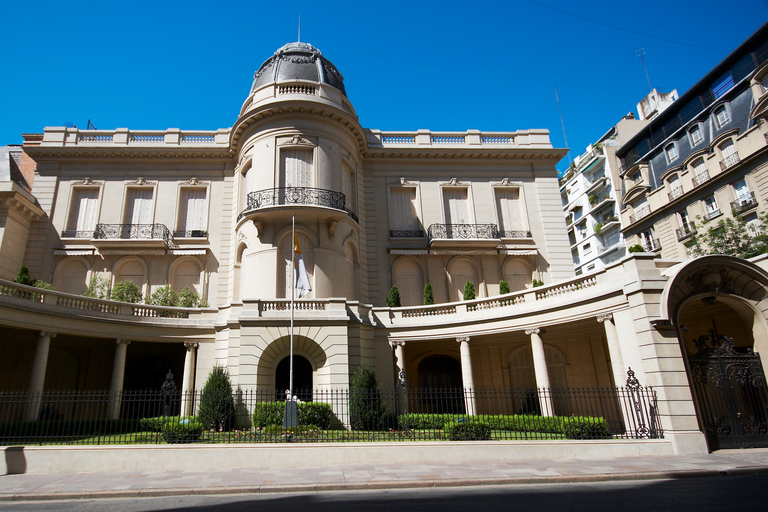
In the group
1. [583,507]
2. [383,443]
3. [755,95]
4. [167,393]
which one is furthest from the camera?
[755,95]

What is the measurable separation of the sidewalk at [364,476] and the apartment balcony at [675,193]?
27986 millimetres

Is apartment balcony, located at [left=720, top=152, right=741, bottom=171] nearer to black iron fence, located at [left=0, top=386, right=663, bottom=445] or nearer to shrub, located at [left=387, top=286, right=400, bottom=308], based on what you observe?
black iron fence, located at [left=0, top=386, right=663, bottom=445]

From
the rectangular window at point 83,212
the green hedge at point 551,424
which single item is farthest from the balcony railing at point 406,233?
the rectangular window at point 83,212

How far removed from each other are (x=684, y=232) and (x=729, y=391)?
24283 millimetres

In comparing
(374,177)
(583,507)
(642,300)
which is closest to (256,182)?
(374,177)

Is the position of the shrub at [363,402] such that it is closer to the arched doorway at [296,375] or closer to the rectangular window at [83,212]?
the arched doorway at [296,375]

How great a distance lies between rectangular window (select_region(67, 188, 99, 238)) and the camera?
91.4 ft

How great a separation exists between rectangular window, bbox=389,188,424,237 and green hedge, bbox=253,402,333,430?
1374 cm

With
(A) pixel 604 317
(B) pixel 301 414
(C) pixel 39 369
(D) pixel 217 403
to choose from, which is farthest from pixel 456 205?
(C) pixel 39 369

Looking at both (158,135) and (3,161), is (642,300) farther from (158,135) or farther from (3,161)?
(3,161)

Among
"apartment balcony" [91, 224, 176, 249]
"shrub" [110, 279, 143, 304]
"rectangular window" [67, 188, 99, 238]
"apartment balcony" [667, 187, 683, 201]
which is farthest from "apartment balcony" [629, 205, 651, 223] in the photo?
"rectangular window" [67, 188, 99, 238]

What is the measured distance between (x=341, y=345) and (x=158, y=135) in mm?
20019

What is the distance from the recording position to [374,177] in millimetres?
30266

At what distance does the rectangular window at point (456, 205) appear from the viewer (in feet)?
98.1
